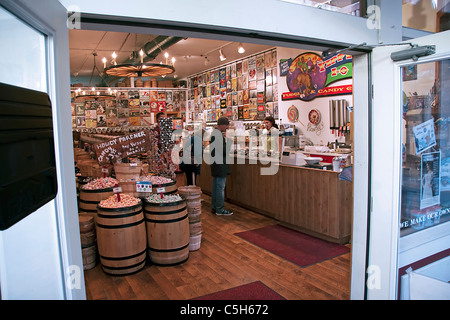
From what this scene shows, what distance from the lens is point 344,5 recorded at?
236cm

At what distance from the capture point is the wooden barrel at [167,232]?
3.78 m

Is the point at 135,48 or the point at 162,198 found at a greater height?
the point at 135,48

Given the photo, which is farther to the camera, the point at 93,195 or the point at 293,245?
the point at 293,245

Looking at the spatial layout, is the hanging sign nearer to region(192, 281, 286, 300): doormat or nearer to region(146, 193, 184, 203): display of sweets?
region(146, 193, 184, 203): display of sweets

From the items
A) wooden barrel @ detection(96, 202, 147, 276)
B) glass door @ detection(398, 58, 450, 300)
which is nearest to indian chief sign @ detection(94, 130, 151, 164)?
wooden barrel @ detection(96, 202, 147, 276)

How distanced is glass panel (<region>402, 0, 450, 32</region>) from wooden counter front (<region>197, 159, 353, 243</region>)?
1.77 metres

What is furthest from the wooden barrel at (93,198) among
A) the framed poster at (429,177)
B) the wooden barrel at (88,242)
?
the framed poster at (429,177)

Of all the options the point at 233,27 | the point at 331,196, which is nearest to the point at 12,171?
the point at 233,27

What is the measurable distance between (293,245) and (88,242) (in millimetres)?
2651

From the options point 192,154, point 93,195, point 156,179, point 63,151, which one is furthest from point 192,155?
point 63,151

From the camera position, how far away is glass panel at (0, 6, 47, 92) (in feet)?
3.70

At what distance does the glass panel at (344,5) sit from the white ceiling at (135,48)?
19.5 ft

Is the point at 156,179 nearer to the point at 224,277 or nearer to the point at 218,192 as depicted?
the point at 224,277
